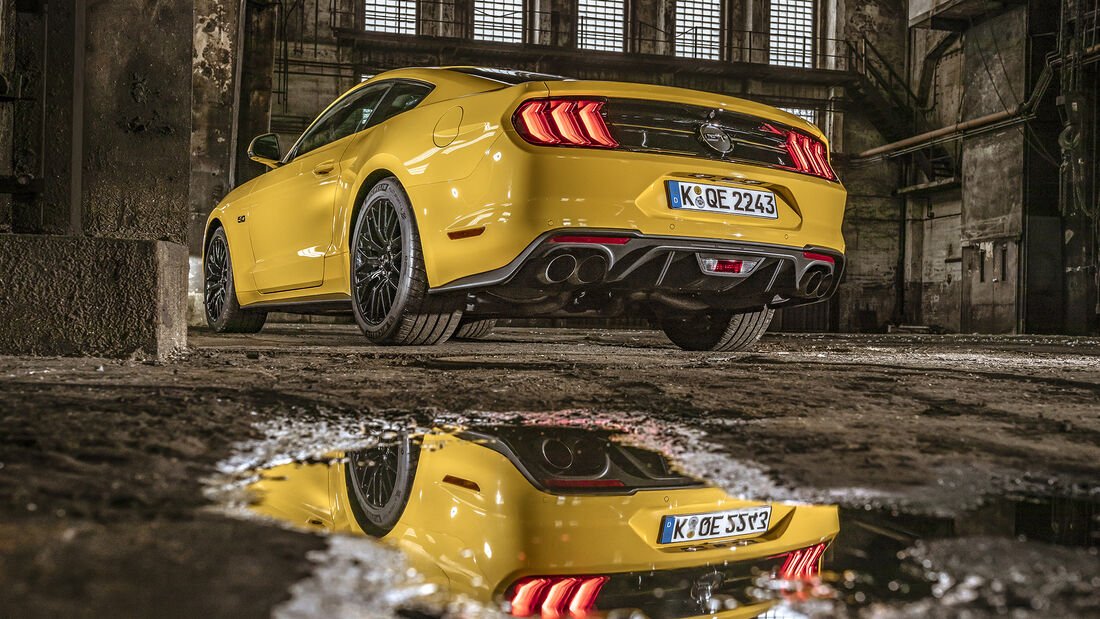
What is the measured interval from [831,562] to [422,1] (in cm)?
2096

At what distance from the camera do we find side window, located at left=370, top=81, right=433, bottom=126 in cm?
429

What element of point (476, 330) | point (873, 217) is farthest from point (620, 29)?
point (476, 330)

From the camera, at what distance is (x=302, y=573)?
98 cm

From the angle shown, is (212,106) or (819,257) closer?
(819,257)

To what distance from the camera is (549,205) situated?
11.3ft

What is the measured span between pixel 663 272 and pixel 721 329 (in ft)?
5.05

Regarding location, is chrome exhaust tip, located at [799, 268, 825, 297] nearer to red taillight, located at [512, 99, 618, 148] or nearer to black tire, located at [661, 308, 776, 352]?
black tire, located at [661, 308, 776, 352]

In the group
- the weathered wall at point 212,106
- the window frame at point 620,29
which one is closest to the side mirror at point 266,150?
the weathered wall at point 212,106

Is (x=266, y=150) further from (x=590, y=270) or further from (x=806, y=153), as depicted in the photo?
(x=806, y=153)

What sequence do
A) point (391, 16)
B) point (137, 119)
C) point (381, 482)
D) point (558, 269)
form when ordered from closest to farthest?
1. point (381, 482)
2. point (558, 269)
3. point (137, 119)
4. point (391, 16)

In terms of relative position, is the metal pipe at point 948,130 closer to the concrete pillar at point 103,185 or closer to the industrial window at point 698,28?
the industrial window at point 698,28

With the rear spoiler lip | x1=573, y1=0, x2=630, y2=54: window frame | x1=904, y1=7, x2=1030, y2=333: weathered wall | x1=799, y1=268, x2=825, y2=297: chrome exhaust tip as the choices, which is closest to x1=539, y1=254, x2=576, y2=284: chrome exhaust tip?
the rear spoiler lip

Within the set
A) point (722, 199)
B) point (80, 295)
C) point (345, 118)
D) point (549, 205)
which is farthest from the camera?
point (345, 118)

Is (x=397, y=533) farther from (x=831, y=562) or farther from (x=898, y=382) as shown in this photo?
(x=898, y=382)
